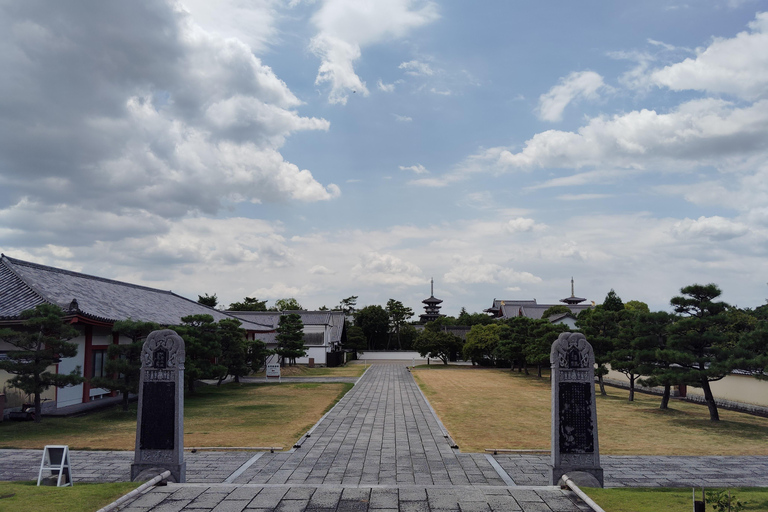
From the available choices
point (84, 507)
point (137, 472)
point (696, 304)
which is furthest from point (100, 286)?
point (696, 304)

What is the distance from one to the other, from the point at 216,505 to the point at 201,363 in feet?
53.7

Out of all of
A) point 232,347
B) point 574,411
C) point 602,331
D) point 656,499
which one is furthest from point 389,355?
point 656,499

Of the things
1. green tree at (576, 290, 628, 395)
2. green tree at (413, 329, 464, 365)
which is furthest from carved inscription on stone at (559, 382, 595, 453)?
green tree at (413, 329, 464, 365)

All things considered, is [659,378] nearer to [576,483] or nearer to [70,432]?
[576,483]

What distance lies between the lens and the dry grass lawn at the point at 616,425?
537 inches

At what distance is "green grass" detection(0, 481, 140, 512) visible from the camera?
752 cm

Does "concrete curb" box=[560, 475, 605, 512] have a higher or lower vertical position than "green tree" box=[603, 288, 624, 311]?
lower

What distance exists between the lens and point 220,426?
53.4 ft

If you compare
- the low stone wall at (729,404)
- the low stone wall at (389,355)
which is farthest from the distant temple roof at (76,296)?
the low stone wall at (389,355)

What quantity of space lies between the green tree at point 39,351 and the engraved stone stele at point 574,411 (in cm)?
1439

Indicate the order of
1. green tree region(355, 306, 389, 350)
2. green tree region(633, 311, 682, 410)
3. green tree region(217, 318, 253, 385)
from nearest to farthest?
1. green tree region(633, 311, 682, 410)
2. green tree region(217, 318, 253, 385)
3. green tree region(355, 306, 389, 350)

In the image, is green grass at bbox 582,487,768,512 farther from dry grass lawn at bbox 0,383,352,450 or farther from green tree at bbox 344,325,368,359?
green tree at bbox 344,325,368,359

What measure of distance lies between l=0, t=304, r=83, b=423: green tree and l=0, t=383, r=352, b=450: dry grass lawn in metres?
1.36

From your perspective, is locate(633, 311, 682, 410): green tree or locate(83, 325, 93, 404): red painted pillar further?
locate(83, 325, 93, 404): red painted pillar
